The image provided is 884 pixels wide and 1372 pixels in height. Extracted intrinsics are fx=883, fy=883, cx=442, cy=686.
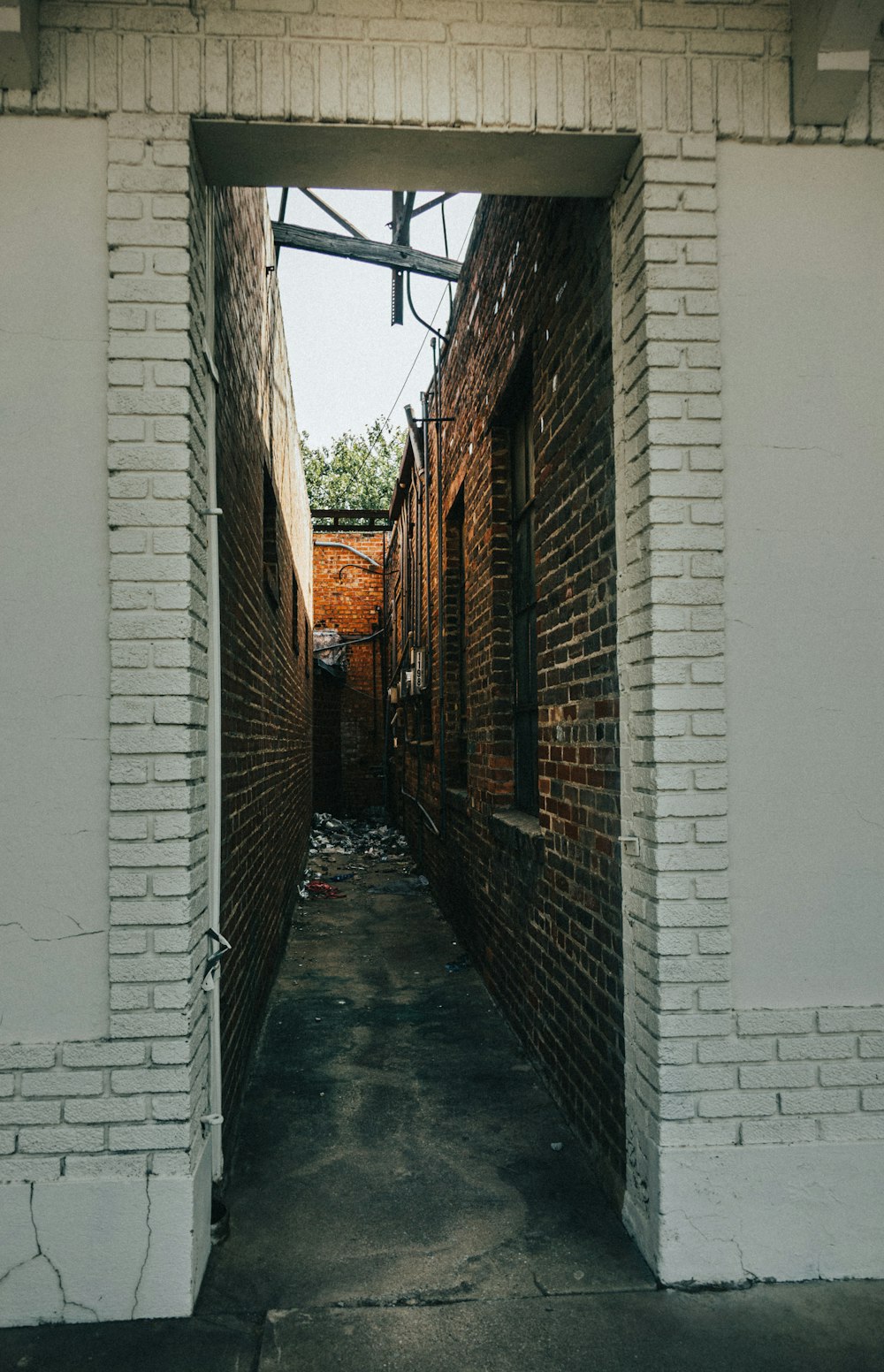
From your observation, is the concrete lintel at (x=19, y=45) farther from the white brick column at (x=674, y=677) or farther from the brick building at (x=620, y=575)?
the white brick column at (x=674, y=677)

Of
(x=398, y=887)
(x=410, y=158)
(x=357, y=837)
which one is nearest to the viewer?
(x=410, y=158)

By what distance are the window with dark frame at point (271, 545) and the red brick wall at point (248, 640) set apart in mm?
139

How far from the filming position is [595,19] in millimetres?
Result: 2686

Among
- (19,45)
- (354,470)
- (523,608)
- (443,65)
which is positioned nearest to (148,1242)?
(19,45)

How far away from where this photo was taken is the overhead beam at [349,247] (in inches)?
247

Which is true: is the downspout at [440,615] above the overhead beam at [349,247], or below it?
below

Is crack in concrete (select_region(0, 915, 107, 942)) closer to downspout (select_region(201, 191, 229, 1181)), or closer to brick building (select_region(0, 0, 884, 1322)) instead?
brick building (select_region(0, 0, 884, 1322))

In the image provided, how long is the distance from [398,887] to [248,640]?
17.8ft

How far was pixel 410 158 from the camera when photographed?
2832 mm

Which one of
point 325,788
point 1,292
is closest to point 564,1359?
point 1,292

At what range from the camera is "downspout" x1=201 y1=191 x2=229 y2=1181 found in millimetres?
2797

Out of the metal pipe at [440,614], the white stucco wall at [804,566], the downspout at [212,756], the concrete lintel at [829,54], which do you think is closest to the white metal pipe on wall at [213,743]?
the downspout at [212,756]

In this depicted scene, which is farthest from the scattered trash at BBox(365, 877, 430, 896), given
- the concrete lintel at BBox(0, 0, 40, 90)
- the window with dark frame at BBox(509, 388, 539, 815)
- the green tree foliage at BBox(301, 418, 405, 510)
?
the green tree foliage at BBox(301, 418, 405, 510)

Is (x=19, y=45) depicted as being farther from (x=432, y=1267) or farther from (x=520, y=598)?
(x=432, y=1267)
